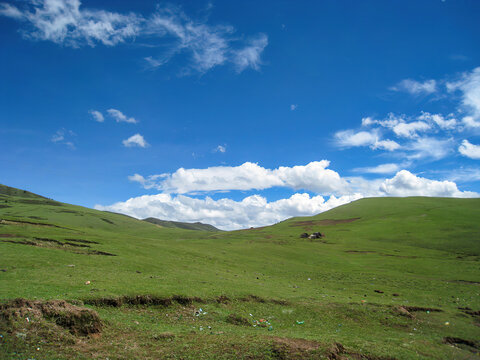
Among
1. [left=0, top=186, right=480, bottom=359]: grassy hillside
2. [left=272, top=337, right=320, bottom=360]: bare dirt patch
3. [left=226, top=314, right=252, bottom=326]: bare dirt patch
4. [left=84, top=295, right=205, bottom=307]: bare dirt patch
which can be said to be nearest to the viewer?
[left=272, top=337, right=320, bottom=360]: bare dirt patch

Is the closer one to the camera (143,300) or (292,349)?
(292,349)

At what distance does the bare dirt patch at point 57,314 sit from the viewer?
39.9ft

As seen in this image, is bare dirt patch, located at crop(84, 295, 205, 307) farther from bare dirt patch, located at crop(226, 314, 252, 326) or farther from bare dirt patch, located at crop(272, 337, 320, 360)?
bare dirt patch, located at crop(272, 337, 320, 360)

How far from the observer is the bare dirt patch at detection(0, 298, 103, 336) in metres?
12.2

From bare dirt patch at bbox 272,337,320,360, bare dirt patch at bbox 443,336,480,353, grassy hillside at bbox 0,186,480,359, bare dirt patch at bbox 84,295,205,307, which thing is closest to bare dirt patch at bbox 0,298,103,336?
grassy hillside at bbox 0,186,480,359

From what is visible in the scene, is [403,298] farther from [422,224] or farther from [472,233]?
[422,224]

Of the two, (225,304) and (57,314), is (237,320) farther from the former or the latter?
(57,314)

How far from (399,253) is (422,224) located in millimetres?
52694

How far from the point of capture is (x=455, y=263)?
57.7 metres

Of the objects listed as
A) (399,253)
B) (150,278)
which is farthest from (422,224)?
(150,278)

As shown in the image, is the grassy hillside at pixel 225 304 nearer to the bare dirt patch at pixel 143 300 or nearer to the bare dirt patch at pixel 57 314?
the bare dirt patch at pixel 143 300

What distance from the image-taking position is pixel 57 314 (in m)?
12.9

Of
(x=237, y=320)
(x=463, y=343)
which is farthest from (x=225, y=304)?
(x=463, y=343)

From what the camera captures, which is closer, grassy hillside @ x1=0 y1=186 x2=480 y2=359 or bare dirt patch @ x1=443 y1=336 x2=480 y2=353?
grassy hillside @ x1=0 y1=186 x2=480 y2=359
